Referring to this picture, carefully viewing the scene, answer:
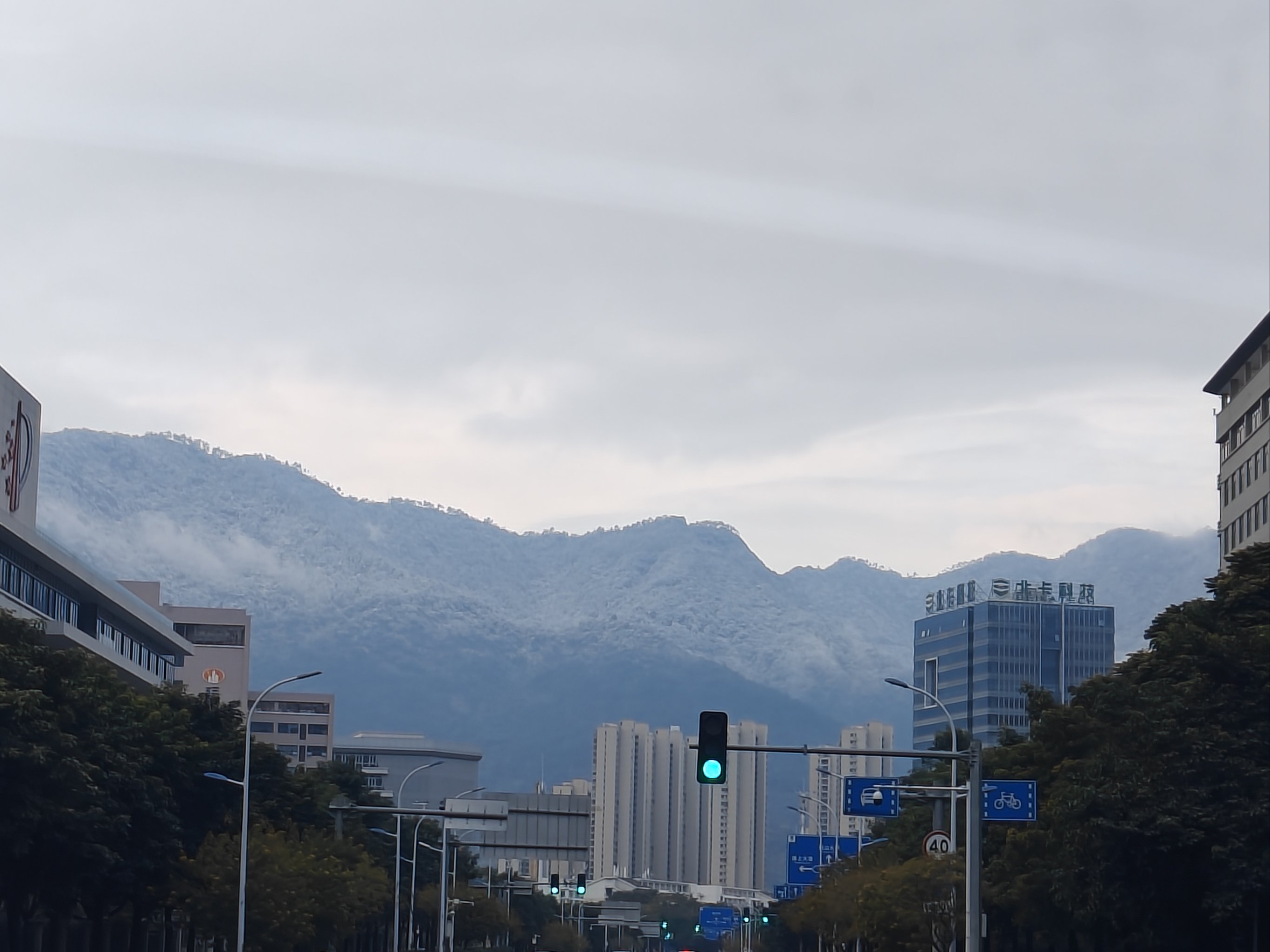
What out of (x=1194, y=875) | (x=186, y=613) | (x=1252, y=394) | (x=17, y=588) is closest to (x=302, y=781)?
(x=17, y=588)

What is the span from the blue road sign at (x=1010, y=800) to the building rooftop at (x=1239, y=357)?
54.2m

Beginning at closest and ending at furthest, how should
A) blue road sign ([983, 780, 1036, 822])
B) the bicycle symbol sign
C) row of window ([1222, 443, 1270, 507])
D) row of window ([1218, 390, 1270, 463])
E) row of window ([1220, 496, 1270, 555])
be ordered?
1. blue road sign ([983, 780, 1036, 822])
2. the bicycle symbol sign
3. row of window ([1220, 496, 1270, 555])
4. row of window ([1222, 443, 1270, 507])
5. row of window ([1218, 390, 1270, 463])

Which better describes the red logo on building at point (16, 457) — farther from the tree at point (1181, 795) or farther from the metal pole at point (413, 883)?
the tree at point (1181, 795)

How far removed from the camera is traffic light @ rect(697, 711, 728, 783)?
29562 millimetres

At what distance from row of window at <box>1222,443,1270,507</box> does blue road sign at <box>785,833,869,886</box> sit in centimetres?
2836

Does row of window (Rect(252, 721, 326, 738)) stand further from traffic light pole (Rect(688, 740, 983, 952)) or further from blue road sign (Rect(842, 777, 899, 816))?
traffic light pole (Rect(688, 740, 983, 952))

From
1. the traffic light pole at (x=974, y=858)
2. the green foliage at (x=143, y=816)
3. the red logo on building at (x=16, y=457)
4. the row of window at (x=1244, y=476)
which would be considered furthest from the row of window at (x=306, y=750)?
the traffic light pole at (x=974, y=858)

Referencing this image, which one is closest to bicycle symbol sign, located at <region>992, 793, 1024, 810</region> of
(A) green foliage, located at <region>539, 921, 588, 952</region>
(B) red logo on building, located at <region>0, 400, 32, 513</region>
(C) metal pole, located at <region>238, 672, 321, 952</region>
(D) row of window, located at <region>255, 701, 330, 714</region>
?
(C) metal pole, located at <region>238, 672, 321, 952</region>

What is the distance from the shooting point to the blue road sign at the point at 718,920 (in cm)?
17125

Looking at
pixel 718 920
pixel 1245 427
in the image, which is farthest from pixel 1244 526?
pixel 718 920

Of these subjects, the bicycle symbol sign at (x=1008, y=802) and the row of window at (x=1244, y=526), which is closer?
the bicycle symbol sign at (x=1008, y=802)

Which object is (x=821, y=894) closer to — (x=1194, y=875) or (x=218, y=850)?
(x=218, y=850)

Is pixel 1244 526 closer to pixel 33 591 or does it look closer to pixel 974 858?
pixel 33 591

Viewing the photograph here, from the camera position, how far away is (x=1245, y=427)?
95812 mm
